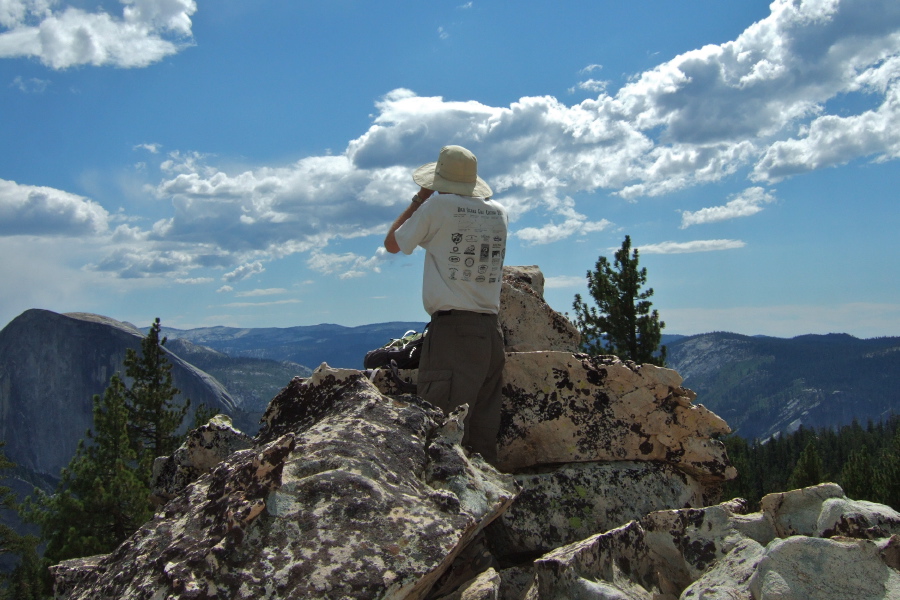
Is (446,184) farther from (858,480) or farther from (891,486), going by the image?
(858,480)

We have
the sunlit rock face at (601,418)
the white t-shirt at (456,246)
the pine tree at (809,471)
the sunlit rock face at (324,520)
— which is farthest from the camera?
the pine tree at (809,471)

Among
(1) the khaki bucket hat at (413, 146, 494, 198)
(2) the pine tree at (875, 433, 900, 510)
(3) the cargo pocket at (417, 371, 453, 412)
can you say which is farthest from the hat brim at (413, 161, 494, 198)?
(2) the pine tree at (875, 433, 900, 510)

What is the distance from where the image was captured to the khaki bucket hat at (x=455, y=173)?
24.2 feet

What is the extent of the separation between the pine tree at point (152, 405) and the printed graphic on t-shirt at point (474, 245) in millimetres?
31185

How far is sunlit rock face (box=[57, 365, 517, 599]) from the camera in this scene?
436 centimetres

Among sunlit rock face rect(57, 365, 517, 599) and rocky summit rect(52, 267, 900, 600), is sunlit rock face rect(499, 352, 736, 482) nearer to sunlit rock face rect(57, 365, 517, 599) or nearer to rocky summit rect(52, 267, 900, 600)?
rocky summit rect(52, 267, 900, 600)

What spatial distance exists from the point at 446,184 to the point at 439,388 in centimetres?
219

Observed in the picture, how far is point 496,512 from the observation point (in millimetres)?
5566

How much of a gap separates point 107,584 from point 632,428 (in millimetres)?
5612

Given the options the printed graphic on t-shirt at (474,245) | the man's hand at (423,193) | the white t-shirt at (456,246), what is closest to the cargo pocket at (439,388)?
the white t-shirt at (456,246)

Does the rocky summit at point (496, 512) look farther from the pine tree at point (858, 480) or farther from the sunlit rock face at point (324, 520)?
the pine tree at point (858, 480)

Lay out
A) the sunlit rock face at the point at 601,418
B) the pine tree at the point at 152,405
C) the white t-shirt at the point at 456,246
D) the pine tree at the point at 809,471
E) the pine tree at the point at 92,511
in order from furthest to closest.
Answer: the pine tree at the point at 809,471 < the pine tree at the point at 152,405 < the pine tree at the point at 92,511 < the sunlit rock face at the point at 601,418 < the white t-shirt at the point at 456,246

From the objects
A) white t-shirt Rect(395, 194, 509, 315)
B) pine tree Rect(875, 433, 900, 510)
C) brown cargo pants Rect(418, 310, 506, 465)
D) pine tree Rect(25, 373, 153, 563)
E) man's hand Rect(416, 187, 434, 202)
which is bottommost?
pine tree Rect(875, 433, 900, 510)

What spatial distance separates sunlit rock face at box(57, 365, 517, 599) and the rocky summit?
0.5 inches
